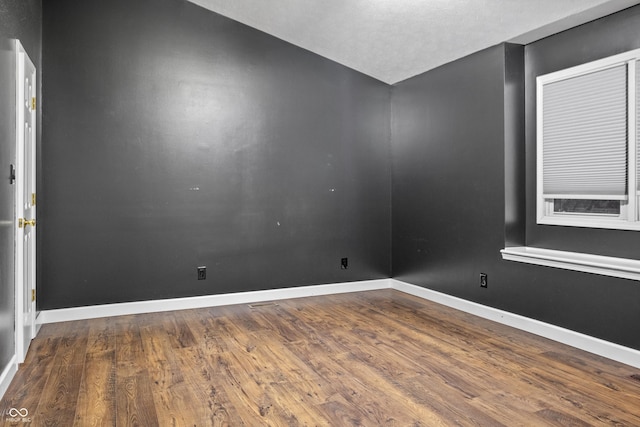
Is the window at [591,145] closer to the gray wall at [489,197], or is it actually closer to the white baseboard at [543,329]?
the gray wall at [489,197]

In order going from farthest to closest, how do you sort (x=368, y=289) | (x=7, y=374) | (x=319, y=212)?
(x=368, y=289)
(x=319, y=212)
(x=7, y=374)

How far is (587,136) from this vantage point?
11.3 ft

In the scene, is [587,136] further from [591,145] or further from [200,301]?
[200,301]

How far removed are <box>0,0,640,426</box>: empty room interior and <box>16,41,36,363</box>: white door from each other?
0.03 m

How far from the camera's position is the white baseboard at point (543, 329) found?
9.76 feet

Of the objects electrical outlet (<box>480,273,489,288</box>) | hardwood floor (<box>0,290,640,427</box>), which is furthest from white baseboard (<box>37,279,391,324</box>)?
electrical outlet (<box>480,273,489,288</box>)

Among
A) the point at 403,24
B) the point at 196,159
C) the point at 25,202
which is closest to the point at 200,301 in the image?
the point at 196,159

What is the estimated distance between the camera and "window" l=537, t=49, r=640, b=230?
3.13 m

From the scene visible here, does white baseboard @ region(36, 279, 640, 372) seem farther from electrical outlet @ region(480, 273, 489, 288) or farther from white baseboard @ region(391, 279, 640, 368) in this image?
electrical outlet @ region(480, 273, 489, 288)

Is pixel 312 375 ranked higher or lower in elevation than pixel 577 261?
lower

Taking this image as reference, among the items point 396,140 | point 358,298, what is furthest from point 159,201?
point 396,140

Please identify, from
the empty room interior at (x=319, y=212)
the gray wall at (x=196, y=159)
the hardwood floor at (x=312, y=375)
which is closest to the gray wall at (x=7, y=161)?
the empty room interior at (x=319, y=212)

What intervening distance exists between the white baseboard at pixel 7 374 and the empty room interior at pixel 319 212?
0.03 m

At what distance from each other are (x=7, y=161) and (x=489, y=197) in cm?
356
